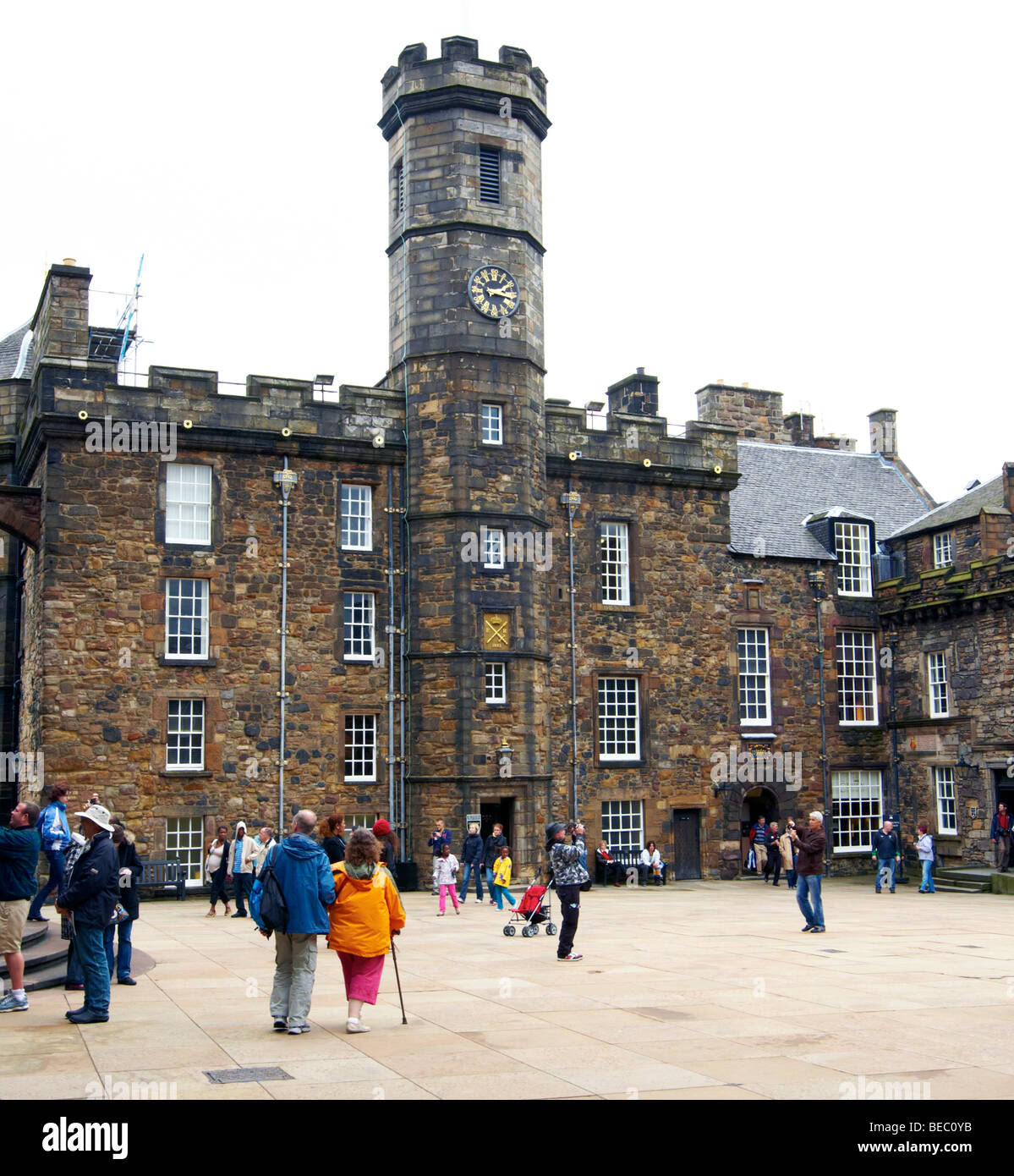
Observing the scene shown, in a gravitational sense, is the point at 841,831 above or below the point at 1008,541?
below

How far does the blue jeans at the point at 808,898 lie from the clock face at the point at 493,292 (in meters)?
14.9

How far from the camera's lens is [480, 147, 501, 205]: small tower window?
28359 millimetres

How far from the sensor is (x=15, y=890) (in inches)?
416

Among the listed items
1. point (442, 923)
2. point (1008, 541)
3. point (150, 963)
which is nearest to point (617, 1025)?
point (150, 963)

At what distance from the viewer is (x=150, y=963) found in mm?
14172

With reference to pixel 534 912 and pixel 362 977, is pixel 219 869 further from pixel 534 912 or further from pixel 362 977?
pixel 362 977

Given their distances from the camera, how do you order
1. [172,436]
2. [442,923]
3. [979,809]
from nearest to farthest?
[442,923], [172,436], [979,809]

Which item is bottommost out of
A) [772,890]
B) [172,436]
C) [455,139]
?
[772,890]

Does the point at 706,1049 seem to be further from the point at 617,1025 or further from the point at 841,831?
the point at 841,831
